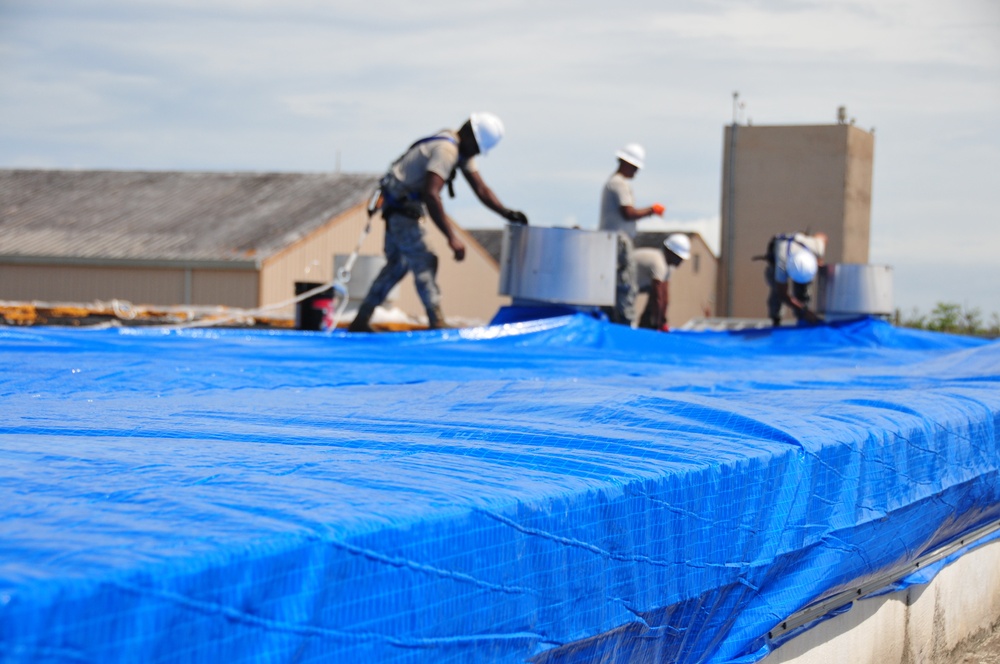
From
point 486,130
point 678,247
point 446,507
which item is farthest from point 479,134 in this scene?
point 446,507

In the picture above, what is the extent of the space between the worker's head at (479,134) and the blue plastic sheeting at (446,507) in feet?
8.25

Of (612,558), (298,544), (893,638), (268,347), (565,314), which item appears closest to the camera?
(298,544)

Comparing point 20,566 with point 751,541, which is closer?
point 20,566

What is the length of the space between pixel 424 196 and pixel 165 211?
18147 mm

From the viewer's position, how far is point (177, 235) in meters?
21.5

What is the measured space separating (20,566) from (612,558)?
3.10 feet

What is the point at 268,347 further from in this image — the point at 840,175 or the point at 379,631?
the point at 840,175

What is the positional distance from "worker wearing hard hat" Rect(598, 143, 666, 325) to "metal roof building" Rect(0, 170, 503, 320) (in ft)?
41.2

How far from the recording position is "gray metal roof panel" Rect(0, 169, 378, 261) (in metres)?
20.9

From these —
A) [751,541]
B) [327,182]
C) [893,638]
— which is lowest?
[893,638]

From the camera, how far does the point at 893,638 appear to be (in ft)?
10.3

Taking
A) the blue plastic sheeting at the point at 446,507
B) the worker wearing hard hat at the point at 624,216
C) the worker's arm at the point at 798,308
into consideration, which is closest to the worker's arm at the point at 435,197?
the worker wearing hard hat at the point at 624,216

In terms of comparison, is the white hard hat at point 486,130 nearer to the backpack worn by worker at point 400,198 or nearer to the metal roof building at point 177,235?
the backpack worn by worker at point 400,198

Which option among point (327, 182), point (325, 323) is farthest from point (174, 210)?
point (325, 323)
